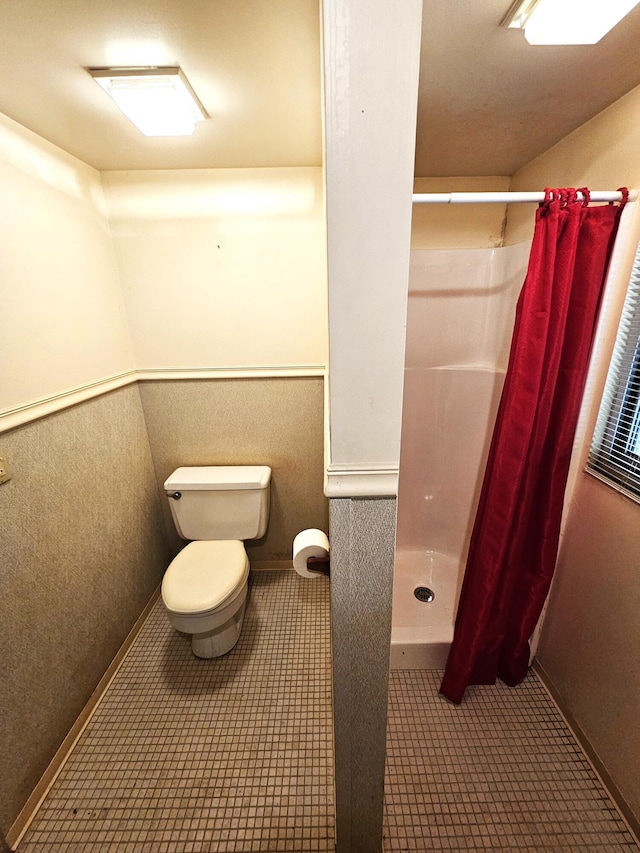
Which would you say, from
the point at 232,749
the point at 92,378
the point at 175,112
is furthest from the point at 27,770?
the point at 175,112

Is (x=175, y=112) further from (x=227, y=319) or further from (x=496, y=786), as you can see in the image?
(x=496, y=786)

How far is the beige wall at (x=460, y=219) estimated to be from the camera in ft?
5.36

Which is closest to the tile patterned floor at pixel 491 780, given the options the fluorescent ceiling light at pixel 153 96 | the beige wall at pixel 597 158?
the beige wall at pixel 597 158

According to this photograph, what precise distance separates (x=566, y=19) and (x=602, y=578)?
1.54 metres

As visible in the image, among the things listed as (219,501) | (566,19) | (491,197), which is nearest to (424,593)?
(219,501)

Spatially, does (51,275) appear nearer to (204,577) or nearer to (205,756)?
(204,577)

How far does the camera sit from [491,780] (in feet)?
3.78

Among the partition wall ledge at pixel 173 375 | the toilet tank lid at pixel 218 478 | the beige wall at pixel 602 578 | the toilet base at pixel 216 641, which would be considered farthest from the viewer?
the toilet tank lid at pixel 218 478

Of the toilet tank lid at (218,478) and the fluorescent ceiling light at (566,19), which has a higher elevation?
the fluorescent ceiling light at (566,19)

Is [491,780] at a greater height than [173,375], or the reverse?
[173,375]

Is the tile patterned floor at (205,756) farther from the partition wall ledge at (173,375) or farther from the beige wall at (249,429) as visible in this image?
the partition wall ledge at (173,375)

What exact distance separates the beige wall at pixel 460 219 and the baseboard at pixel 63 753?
2497mm

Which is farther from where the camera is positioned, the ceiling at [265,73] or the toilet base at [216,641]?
the toilet base at [216,641]

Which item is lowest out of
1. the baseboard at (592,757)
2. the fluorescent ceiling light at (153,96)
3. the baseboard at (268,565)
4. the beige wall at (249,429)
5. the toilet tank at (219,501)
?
the baseboard at (592,757)
